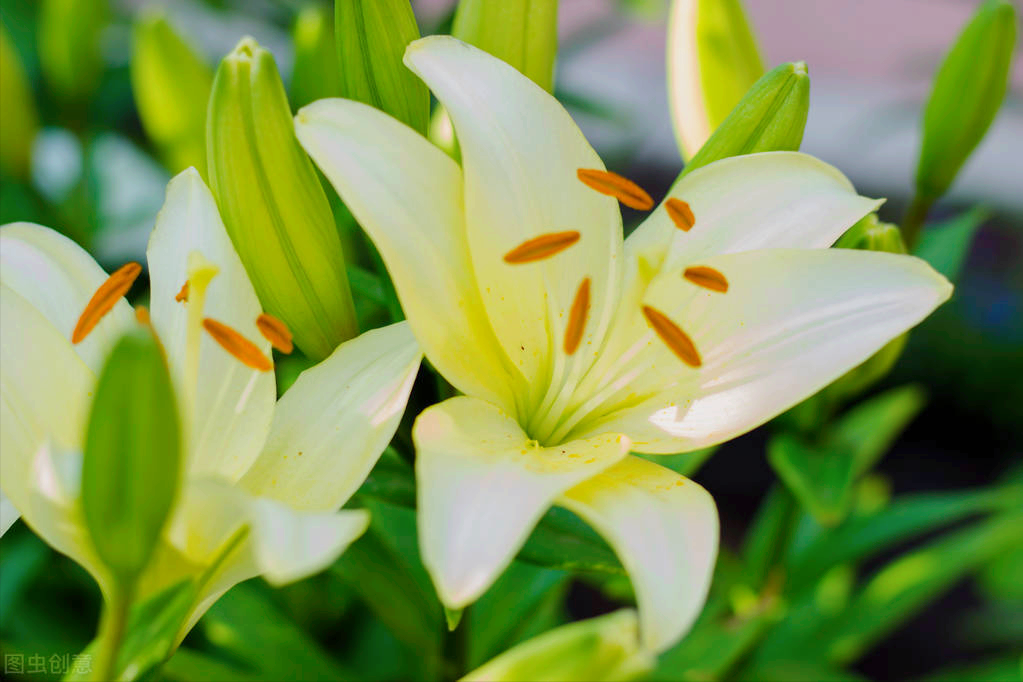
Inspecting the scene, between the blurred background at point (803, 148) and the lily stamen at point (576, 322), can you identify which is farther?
the blurred background at point (803, 148)

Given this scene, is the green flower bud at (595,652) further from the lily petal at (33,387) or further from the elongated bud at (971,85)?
the elongated bud at (971,85)

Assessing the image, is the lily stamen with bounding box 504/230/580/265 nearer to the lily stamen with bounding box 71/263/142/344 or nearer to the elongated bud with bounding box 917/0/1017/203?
the lily stamen with bounding box 71/263/142/344

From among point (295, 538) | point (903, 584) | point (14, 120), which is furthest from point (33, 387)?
point (903, 584)

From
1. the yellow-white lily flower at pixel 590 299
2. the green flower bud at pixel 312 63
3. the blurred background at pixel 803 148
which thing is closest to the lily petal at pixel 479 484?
the yellow-white lily flower at pixel 590 299

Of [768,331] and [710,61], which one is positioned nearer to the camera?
[768,331]

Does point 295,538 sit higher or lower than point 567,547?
higher

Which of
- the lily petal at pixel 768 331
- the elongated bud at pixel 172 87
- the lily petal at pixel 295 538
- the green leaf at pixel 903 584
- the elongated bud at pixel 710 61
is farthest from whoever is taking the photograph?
the green leaf at pixel 903 584

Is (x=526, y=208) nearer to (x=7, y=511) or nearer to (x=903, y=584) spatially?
(x=7, y=511)

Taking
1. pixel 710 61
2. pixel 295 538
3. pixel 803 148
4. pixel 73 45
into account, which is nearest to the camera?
pixel 295 538
